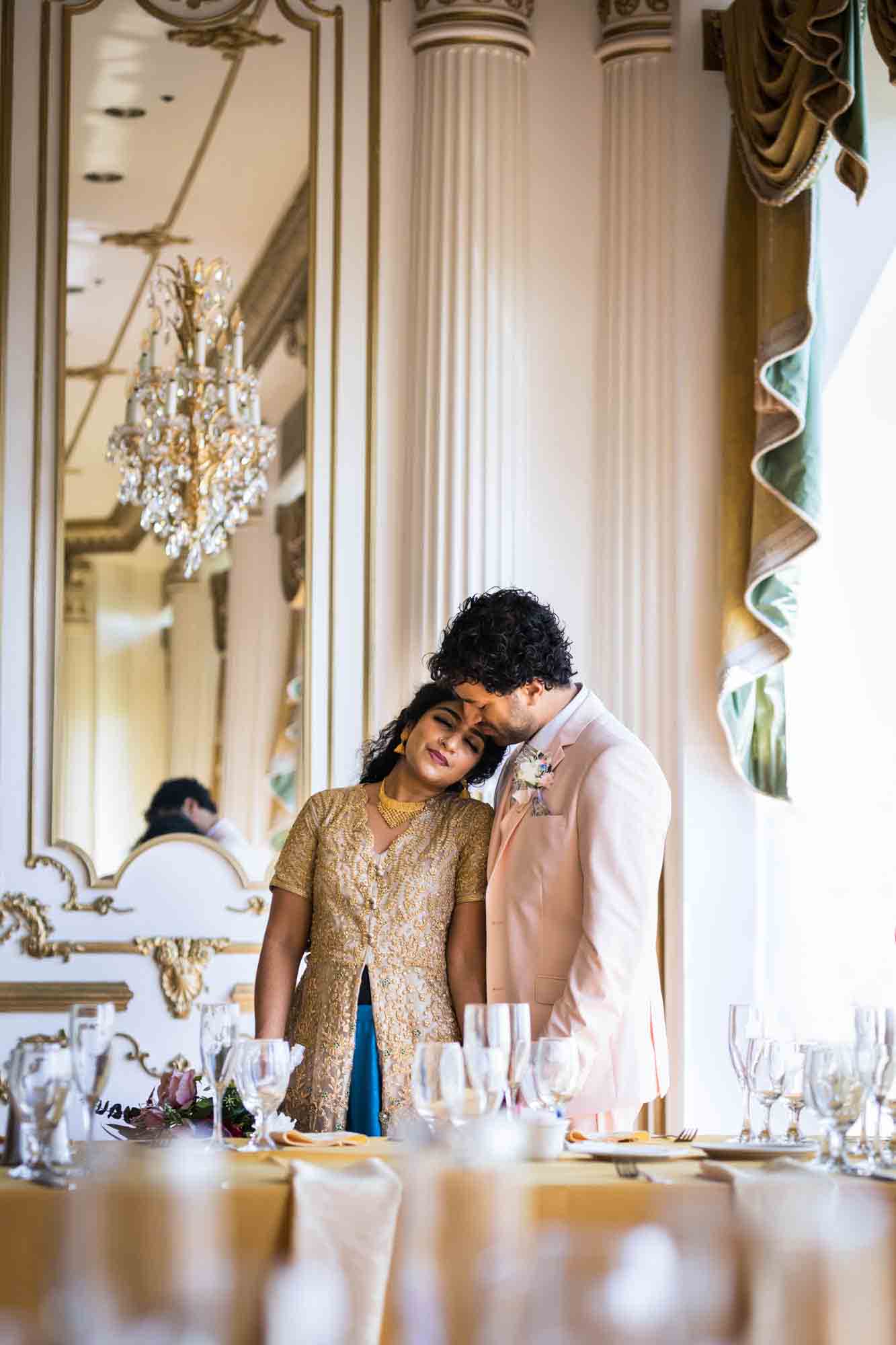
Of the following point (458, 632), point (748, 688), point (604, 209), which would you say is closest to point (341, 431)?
point (604, 209)

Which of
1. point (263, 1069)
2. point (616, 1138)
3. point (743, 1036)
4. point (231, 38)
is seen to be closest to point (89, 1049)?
point (263, 1069)

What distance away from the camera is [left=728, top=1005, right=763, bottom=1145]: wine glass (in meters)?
2.51

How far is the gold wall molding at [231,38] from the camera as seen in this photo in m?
5.36

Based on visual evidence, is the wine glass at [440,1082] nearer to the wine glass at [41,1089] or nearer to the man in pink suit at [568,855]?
the wine glass at [41,1089]

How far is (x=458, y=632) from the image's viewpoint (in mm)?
3266

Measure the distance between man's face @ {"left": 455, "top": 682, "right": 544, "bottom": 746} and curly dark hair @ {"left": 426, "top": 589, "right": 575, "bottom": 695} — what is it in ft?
0.05

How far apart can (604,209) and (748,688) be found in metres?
1.54

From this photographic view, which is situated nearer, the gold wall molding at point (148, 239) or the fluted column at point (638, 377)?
the fluted column at point (638, 377)

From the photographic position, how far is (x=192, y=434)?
203 inches

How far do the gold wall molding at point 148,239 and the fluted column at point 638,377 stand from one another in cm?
128

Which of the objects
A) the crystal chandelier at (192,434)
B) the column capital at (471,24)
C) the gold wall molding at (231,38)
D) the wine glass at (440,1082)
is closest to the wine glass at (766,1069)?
the wine glass at (440,1082)

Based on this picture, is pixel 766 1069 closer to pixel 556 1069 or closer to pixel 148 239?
pixel 556 1069

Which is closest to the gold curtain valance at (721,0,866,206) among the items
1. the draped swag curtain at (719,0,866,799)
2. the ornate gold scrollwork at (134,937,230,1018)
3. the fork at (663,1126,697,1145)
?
the draped swag curtain at (719,0,866,799)

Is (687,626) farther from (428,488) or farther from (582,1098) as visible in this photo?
(582,1098)
